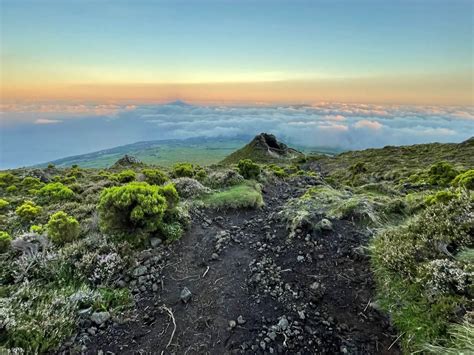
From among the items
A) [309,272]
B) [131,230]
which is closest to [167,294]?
[131,230]

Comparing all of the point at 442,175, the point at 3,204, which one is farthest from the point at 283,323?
the point at 442,175

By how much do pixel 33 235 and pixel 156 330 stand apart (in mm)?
4746

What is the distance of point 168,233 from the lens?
796cm

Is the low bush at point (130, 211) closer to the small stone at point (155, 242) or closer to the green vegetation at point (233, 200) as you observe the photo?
the small stone at point (155, 242)

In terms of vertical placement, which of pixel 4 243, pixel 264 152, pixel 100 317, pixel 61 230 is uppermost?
pixel 61 230

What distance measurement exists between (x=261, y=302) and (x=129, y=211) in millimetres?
4551

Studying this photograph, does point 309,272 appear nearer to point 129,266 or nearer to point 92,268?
point 129,266

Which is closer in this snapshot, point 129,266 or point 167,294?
point 167,294

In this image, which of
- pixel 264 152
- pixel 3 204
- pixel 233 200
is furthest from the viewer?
pixel 264 152

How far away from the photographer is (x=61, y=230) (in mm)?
7496

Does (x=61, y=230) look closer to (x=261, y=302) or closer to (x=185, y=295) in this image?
(x=185, y=295)

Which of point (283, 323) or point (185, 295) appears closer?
point (283, 323)

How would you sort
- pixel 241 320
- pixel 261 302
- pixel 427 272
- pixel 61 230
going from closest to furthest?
pixel 427 272, pixel 241 320, pixel 261 302, pixel 61 230

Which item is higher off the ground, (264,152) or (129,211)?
(129,211)
